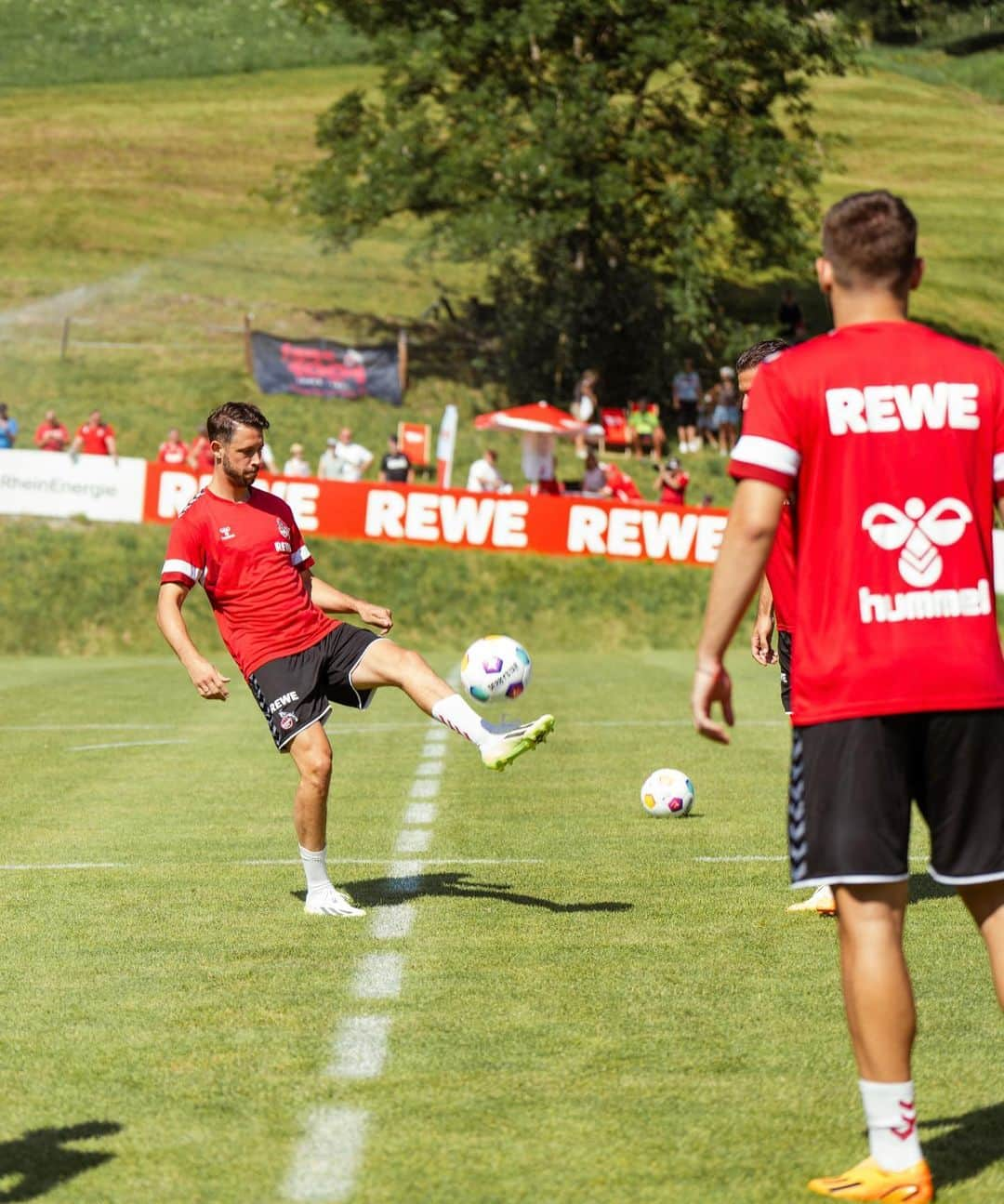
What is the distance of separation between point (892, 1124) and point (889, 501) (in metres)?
1.56

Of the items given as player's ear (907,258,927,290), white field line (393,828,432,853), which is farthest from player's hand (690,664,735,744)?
white field line (393,828,432,853)

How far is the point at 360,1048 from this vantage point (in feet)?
20.4

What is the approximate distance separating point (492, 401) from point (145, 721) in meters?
33.8

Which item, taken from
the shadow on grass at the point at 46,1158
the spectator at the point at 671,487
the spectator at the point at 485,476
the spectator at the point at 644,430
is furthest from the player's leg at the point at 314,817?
the spectator at the point at 644,430

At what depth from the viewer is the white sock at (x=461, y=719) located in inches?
335

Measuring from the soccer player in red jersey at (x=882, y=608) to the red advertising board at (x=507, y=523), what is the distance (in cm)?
3096

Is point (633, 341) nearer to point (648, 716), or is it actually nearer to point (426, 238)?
point (426, 238)

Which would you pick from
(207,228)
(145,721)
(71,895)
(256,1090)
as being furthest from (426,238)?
(256,1090)

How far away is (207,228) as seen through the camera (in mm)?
68375

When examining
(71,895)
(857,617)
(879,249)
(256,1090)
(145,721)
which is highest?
(879,249)

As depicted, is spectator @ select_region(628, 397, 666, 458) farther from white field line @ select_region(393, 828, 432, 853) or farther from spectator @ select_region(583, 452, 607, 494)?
white field line @ select_region(393, 828, 432, 853)

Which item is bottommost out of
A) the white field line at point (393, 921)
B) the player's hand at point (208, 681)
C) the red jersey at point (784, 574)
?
the white field line at point (393, 921)

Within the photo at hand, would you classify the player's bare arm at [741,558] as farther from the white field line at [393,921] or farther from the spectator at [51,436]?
the spectator at [51,436]

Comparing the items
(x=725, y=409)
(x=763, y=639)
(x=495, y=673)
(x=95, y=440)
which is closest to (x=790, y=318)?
(x=725, y=409)
